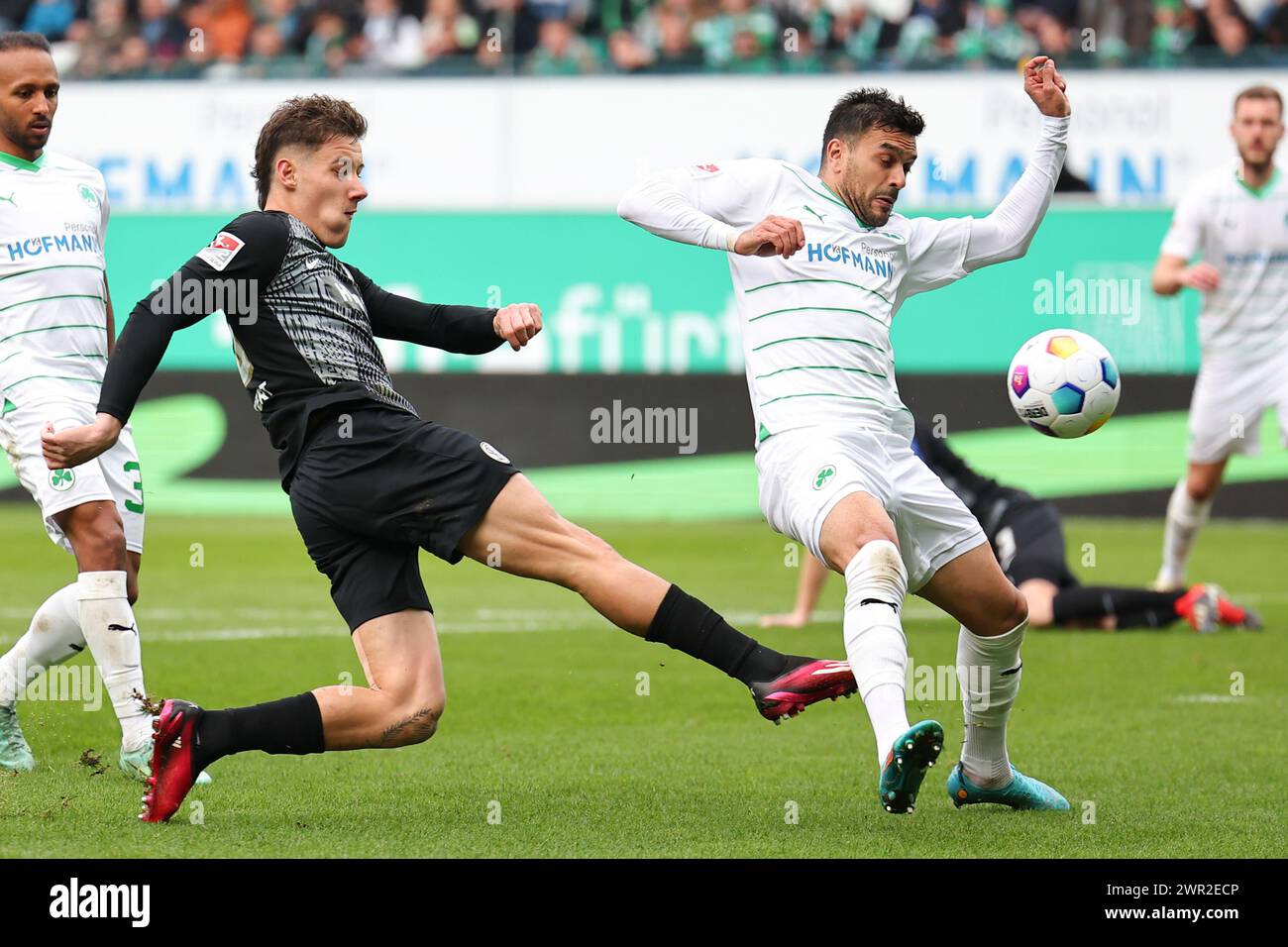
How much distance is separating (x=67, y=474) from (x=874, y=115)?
2.76 meters

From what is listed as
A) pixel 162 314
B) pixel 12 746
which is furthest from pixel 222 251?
pixel 12 746

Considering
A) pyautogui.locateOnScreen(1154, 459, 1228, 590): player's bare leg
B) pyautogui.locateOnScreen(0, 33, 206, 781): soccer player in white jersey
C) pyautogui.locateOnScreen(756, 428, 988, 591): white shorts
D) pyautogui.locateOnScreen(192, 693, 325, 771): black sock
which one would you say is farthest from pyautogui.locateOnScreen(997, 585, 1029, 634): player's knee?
pyautogui.locateOnScreen(1154, 459, 1228, 590): player's bare leg

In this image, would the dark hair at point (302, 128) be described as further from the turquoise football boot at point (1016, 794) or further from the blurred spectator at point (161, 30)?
the blurred spectator at point (161, 30)

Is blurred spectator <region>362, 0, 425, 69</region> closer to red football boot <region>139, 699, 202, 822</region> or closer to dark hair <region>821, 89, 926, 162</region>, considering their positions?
dark hair <region>821, 89, 926, 162</region>

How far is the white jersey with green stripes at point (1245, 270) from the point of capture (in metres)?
10.8

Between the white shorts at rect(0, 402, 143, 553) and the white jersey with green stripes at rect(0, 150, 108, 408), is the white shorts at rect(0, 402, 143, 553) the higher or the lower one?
the lower one

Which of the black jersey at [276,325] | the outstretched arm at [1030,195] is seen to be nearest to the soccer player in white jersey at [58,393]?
the black jersey at [276,325]

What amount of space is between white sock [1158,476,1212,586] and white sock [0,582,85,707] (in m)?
6.69

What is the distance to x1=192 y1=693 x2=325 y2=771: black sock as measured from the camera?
5.00 m

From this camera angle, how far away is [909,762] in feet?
14.6

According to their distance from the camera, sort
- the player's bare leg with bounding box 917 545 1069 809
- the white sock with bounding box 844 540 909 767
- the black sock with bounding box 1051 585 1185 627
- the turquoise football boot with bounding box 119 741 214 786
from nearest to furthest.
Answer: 1. the white sock with bounding box 844 540 909 767
2. the player's bare leg with bounding box 917 545 1069 809
3. the turquoise football boot with bounding box 119 741 214 786
4. the black sock with bounding box 1051 585 1185 627

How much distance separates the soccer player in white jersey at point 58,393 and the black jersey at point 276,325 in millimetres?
1035

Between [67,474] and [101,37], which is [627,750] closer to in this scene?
[67,474]

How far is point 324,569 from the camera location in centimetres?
512
